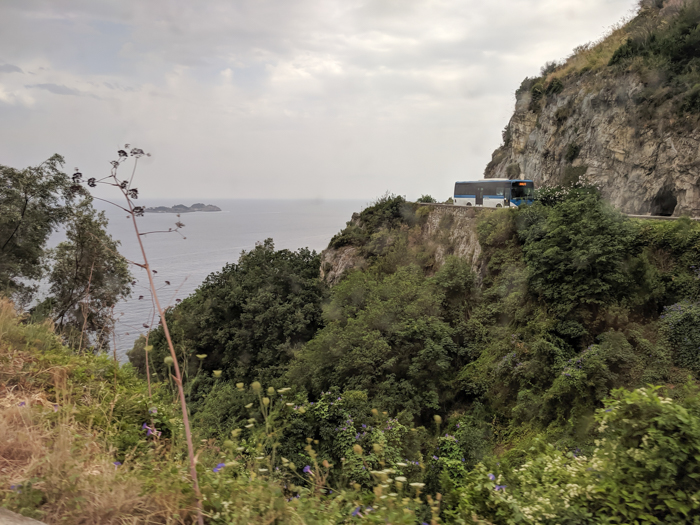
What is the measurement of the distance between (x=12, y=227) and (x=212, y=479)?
19038 mm

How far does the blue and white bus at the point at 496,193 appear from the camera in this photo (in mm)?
20766

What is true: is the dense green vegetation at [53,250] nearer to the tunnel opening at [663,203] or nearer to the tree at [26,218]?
the tree at [26,218]

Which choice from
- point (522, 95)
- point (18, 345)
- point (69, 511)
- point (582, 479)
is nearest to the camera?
point (69, 511)

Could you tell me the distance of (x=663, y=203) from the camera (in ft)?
66.2

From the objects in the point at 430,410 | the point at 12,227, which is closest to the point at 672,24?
the point at 430,410

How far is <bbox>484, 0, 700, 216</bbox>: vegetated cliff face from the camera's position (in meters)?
18.8

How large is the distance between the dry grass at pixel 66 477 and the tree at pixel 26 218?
53.4 feet

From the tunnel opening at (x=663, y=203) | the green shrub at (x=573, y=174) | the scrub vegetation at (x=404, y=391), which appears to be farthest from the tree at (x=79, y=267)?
the tunnel opening at (x=663, y=203)

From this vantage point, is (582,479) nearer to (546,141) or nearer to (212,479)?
(212,479)

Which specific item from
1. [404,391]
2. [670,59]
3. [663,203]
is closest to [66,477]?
[404,391]

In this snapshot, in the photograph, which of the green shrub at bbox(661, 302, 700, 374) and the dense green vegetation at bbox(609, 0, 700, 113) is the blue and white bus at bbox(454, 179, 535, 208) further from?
the green shrub at bbox(661, 302, 700, 374)

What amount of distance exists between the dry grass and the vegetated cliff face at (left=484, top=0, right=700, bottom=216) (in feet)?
76.2

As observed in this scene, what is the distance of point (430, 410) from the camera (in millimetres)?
13773

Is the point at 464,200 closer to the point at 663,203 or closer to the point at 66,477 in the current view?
the point at 663,203
